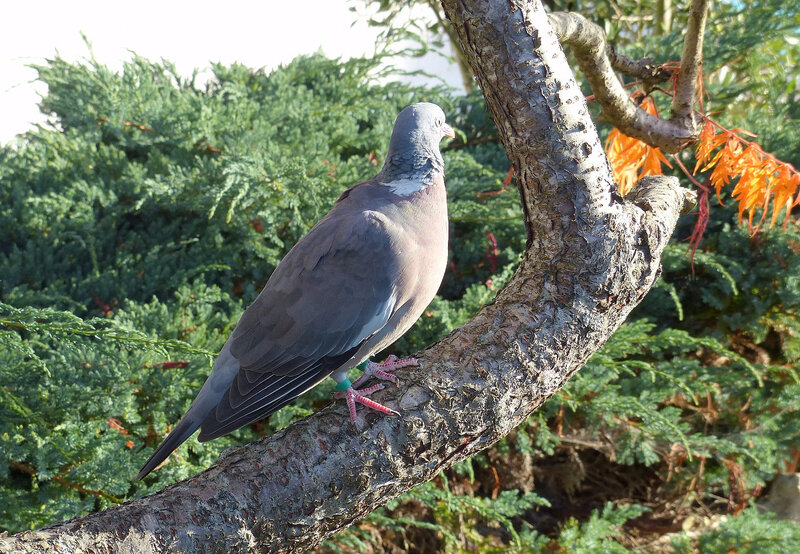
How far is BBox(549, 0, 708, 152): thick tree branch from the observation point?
1.57 metres

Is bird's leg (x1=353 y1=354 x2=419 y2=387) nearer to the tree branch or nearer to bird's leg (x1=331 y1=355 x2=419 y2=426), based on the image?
bird's leg (x1=331 y1=355 x2=419 y2=426)

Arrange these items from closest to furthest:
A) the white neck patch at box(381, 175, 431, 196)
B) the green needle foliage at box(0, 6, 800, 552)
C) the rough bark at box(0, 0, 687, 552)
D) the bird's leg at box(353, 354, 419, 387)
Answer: the rough bark at box(0, 0, 687, 552), the bird's leg at box(353, 354, 419, 387), the white neck patch at box(381, 175, 431, 196), the green needle foliage at box(0, 6, 800, 552)

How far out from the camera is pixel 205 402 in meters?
1.44

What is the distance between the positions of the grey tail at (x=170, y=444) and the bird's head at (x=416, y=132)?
0.74m

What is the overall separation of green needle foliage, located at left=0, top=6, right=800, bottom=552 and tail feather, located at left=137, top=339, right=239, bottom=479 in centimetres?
34

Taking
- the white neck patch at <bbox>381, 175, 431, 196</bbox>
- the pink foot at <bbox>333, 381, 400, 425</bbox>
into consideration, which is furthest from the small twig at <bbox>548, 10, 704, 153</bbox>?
the pink foot at <bbox>333, 381, 400, 425</bbox>

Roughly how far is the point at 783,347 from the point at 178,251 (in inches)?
99.1

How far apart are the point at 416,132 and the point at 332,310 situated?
46 cm

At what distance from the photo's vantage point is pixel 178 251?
2578 millimetres

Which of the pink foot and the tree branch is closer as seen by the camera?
the pink foot

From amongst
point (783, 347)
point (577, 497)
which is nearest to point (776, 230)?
point (783, 347)

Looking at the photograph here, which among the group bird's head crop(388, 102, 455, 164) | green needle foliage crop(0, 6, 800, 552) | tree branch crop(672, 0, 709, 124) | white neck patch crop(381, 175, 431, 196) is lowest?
green needle foliage crop(0, 6, 800, 552)

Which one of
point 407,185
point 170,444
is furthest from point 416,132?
point 170,444

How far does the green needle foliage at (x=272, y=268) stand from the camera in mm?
1900
